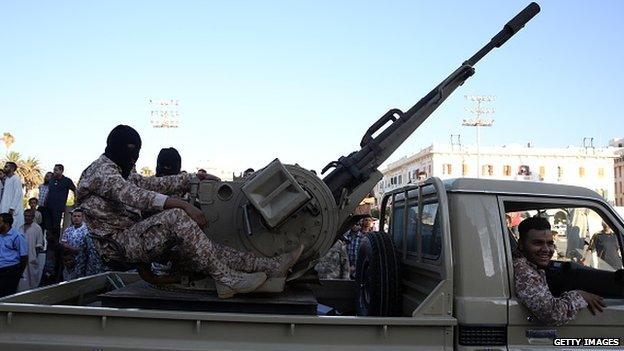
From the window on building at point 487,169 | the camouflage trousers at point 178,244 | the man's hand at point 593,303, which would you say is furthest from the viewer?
the window on building at point 487,169

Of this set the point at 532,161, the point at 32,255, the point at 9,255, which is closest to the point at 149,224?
the point at 9,255

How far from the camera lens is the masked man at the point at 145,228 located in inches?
141

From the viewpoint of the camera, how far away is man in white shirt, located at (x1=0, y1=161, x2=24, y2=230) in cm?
980

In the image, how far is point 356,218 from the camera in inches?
173

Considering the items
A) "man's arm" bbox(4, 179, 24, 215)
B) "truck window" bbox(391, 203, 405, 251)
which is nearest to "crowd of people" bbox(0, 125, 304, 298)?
"truck window" bbox(391, 203, 405, 251)

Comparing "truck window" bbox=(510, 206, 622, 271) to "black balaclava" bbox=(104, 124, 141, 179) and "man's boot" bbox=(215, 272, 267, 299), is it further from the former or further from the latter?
"black balaclava" bbox=(104, 124, 141, 179)

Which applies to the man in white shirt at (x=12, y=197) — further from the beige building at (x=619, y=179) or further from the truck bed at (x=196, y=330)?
the beige building at (x=619, y=179)

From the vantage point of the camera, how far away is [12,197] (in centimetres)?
Result: 988

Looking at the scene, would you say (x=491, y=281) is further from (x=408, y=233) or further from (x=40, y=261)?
(x=40, y=261)

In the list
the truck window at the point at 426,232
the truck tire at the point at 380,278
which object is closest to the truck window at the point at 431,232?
the truck window at the point at 426,232

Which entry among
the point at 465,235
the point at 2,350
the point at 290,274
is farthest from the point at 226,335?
the point at 465,235

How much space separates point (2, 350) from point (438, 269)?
2.50m

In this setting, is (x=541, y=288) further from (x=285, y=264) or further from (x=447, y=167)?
(x=447, y=167)

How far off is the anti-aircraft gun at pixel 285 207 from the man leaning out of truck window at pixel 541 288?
1247mm
